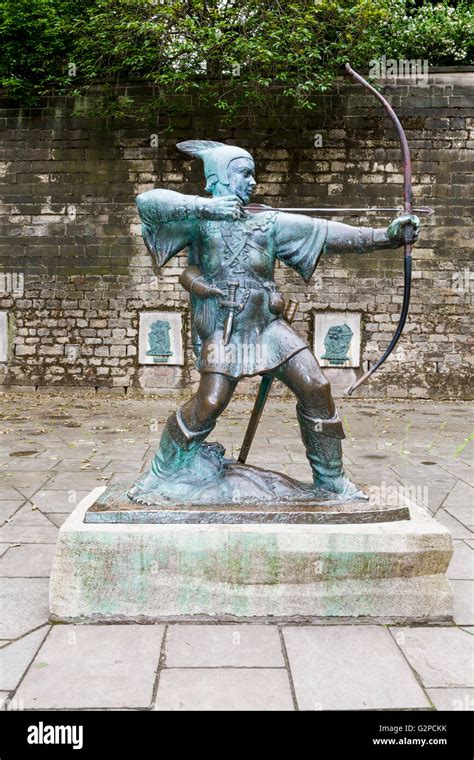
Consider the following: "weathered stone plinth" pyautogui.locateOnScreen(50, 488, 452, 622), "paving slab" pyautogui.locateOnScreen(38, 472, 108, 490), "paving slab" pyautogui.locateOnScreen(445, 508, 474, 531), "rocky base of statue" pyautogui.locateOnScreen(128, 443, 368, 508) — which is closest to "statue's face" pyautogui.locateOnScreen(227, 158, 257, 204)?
"rocky base of statue" pyautogui.locateOnScreen(128, 443, 368, 508)

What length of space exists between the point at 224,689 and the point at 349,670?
50cm

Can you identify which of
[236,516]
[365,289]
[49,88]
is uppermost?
[49,88]

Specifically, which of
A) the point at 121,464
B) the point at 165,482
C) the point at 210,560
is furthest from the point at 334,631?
the point at 121,464

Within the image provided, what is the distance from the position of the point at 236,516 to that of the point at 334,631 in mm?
659

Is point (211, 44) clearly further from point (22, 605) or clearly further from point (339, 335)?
point (22, 605)

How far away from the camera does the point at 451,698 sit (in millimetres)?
2246

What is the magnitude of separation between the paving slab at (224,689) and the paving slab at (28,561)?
1.30m

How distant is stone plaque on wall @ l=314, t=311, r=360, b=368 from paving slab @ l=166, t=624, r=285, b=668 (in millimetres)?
8086

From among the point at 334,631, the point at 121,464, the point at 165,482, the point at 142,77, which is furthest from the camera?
the point at 142,77

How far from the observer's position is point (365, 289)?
1055 centimetres

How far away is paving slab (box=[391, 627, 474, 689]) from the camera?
2.37m

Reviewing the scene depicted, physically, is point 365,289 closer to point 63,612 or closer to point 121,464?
point 121,464

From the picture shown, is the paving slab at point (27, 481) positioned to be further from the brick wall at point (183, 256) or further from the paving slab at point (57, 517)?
the brick wall at point (183, 256)

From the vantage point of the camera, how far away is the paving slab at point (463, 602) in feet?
9.47
